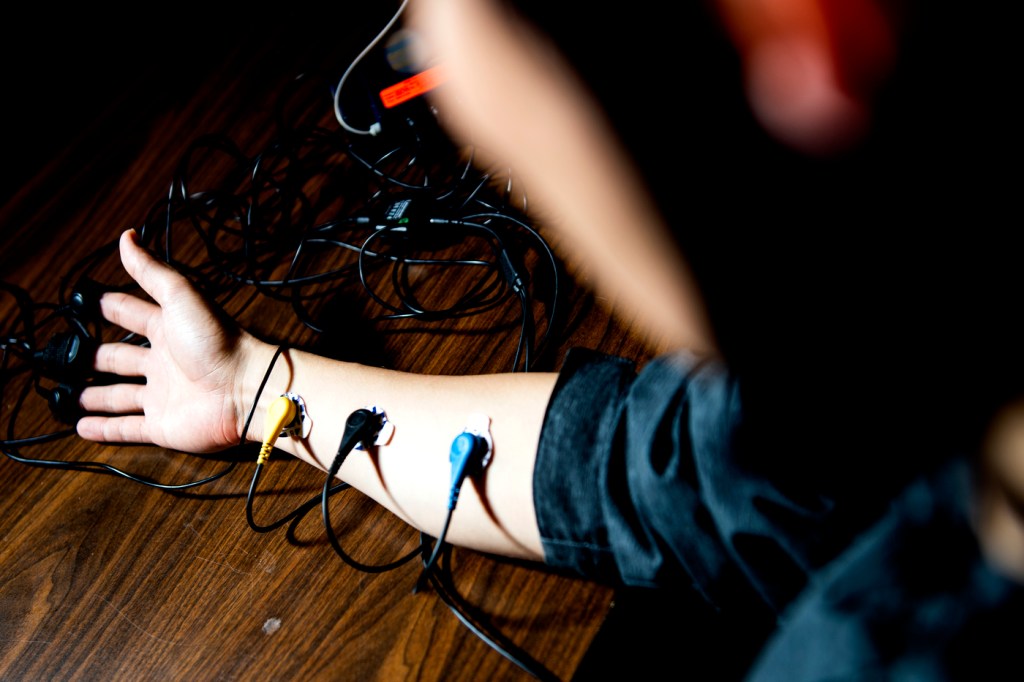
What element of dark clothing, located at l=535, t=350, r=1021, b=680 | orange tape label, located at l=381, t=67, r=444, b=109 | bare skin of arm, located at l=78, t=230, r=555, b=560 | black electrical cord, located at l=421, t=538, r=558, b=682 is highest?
orange tape label, located at l=381, t=67, r=444, b=109

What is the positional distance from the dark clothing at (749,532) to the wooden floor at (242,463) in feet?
0.26

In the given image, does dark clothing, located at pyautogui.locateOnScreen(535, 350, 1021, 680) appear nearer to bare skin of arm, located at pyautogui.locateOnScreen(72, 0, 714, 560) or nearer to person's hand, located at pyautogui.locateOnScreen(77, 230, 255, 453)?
bare skin of arm, located at pyautogui.locateOnScreen(72, 0, 714, 560)

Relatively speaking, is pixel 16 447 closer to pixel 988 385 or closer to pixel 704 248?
pixel 704 248

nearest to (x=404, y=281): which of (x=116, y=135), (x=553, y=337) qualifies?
(x=553, y=337)

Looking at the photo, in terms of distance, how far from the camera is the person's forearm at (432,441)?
0.55 m

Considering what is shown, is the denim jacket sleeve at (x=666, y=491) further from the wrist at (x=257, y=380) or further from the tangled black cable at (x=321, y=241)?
the wrist at (x=257, y=380)

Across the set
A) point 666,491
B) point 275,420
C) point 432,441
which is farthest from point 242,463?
point 666,491

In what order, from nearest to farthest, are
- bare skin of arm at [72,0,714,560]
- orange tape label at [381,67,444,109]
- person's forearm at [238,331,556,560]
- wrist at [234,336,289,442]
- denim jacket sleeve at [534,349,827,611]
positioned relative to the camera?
bare skin of arm at [72,0,714,560]
denim jacket sleeve at [534,349,827,611]
person's forearm at [238,331,556,560]
wrist at [234,336,289,442]
orange tape label at [381,67,444,109]

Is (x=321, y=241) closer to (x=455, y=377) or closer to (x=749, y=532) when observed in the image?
(x=455, y=377)

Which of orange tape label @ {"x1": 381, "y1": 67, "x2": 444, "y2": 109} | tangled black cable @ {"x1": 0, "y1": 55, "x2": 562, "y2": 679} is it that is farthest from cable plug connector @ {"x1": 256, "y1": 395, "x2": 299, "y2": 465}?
orange tape label @ {"x1": 381, "y1": 67, "x2": 444, "y2": 109}

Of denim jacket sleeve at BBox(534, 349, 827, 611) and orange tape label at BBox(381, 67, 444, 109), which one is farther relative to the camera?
orange tape label at BBox(381, 67, 444, 109)

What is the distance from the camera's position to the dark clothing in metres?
0.32

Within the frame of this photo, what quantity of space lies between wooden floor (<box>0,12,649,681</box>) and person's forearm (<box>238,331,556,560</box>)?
0.03m

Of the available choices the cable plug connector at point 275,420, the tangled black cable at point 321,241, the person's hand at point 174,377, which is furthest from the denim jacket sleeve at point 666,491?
the person's hand at point 174,377
